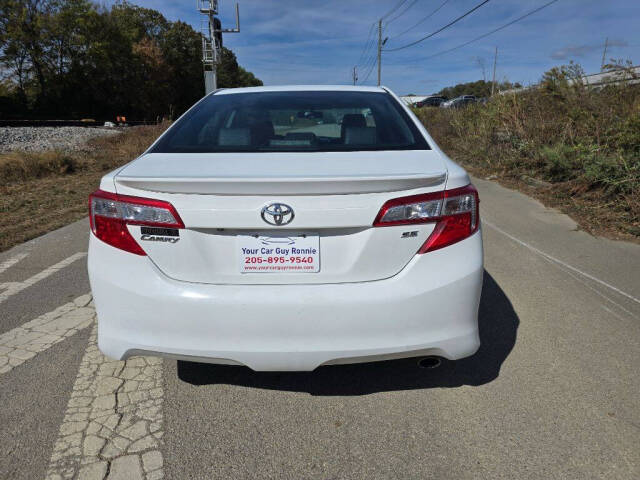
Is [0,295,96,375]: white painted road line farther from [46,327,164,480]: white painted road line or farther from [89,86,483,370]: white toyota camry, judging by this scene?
[89,86,483,370]: white toyota camry

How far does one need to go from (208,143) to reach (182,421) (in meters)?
1.43

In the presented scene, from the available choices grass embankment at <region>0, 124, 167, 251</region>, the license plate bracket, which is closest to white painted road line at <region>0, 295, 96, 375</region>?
the license plate bracket

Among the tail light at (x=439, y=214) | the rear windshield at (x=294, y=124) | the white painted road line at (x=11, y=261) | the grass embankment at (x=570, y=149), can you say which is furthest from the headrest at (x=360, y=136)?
the grass embankment at (x=570, y=149)

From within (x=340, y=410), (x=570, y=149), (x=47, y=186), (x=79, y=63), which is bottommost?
(x=340, y=410)

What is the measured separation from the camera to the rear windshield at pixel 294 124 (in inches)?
101

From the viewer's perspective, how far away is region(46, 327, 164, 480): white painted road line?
6.57 feet

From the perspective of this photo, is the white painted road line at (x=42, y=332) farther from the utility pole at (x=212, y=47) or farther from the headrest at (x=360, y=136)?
the utility pole at (x=212, y=47)

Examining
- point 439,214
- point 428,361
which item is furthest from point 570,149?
point 439,214

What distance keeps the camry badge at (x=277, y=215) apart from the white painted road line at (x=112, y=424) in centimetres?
112

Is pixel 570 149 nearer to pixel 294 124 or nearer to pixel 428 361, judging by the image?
pixel 294 124

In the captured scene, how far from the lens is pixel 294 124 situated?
3279 millimetres

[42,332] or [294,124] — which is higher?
[294,124]

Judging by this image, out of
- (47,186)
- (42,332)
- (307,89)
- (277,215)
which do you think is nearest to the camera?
(277,215)

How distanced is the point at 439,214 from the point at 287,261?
2.20ft
